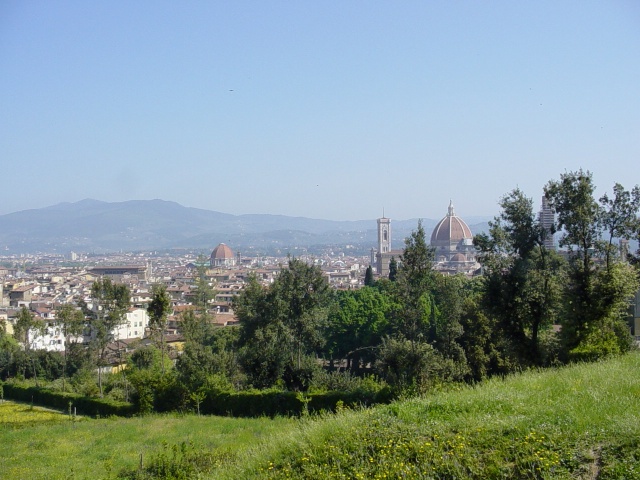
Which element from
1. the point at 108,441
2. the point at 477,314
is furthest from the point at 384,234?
the point at 108,441

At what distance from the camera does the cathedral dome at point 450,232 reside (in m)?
133

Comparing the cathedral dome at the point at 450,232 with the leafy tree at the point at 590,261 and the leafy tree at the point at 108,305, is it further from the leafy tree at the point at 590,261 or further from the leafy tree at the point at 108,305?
the leafy tree at the point at 590,261

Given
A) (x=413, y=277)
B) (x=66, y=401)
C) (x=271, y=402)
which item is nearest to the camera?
(x=271, y=402)

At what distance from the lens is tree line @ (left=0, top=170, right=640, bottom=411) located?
42.2 ft

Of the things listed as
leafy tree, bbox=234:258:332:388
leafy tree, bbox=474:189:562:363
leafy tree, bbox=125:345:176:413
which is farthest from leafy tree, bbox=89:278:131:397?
leafy tree, bbox=474:189:562:363

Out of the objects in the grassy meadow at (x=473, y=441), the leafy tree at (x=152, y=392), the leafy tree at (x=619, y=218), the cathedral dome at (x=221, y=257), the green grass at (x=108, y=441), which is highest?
the leafy tree at (x=619, y=218)

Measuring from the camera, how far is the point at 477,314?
2052 centimetres

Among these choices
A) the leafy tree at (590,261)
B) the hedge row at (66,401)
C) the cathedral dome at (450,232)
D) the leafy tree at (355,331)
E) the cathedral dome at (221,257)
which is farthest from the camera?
the cathedral dome at (221,257)

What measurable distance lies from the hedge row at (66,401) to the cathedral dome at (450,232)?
114 m

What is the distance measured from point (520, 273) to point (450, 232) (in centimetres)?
12216

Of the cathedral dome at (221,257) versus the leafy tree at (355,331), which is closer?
the leafy tree at (355,331)

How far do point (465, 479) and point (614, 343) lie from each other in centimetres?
823

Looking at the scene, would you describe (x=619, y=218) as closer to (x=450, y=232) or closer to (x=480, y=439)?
(x=480, y=439)

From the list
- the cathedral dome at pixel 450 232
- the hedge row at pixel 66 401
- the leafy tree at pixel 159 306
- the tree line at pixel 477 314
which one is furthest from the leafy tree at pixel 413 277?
the cathedral dome at pixel 450 232
